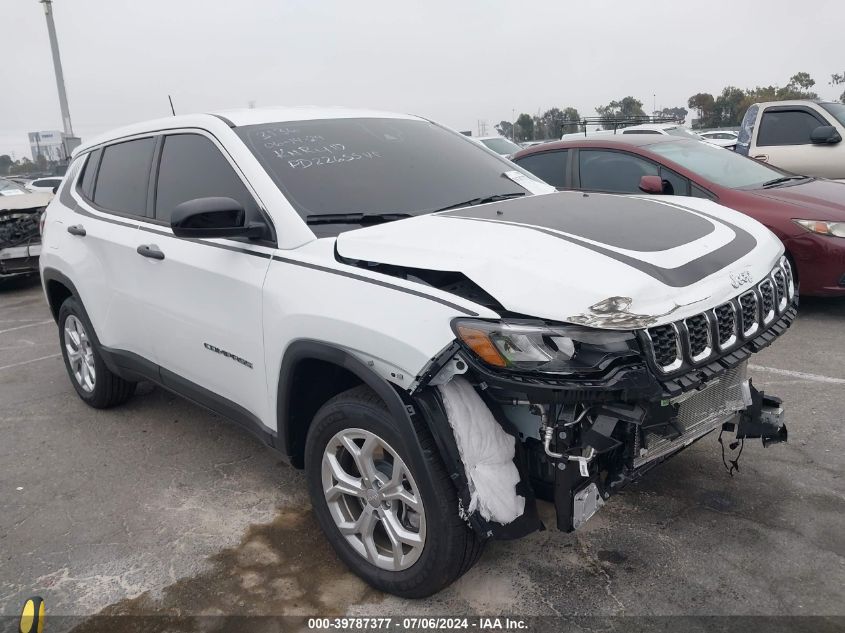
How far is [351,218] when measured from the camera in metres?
3.04

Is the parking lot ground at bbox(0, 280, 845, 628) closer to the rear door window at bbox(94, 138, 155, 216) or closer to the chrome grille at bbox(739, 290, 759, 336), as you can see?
the chrome grille at bbox(739, 290, 759, 336)

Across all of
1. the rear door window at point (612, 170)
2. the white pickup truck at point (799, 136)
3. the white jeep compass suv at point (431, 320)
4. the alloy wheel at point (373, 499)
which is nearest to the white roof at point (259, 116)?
the white jeep compass suv at point (431, 320)

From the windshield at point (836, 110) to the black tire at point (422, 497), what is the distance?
342 inches

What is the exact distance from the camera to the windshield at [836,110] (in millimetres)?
8961

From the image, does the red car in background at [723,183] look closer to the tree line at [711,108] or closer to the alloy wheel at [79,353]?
the alloy wheel at [79,353]

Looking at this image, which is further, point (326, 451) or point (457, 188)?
point (457, 188)

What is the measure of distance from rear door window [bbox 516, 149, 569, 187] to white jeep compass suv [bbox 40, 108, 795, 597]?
10.7ft

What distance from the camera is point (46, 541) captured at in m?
3.37

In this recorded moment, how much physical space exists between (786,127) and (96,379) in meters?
8.60

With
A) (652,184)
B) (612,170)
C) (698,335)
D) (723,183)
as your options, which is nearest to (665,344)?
(698,335)

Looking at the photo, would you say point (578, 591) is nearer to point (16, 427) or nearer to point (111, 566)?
point (111, 566)

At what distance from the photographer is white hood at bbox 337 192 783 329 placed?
2252 millimetres

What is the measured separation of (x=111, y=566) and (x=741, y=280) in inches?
111

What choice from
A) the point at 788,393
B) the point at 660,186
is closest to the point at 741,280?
the point at 788,393
